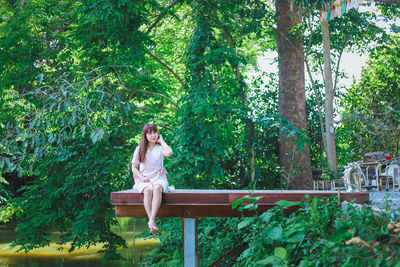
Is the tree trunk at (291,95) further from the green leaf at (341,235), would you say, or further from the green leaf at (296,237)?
the green leaf at (341,235)

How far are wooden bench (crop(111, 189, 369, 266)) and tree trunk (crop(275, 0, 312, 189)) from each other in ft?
18.3

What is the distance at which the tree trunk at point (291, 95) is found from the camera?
11.5 m

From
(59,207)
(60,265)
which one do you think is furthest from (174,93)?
(60,265)

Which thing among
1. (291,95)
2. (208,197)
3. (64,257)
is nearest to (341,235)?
(208,197)

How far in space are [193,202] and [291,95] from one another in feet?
22.9

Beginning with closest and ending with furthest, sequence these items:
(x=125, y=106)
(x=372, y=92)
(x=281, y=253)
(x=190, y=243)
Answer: (x=281, y=253), (x=190, y=243), (x=125, y=106), (x=372, y=92)

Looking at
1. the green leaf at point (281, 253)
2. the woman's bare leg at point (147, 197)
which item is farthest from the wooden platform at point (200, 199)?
the green leaf at point (281, 253)

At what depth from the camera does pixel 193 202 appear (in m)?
5.50

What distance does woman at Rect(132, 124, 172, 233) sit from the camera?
5496 millimetres

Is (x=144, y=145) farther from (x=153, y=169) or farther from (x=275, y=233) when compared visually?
(x=275, y=233)

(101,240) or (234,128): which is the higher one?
(234,128)

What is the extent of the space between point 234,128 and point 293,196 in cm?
582

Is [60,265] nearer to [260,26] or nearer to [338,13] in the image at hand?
[260,26]

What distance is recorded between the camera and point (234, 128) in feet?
37.1
